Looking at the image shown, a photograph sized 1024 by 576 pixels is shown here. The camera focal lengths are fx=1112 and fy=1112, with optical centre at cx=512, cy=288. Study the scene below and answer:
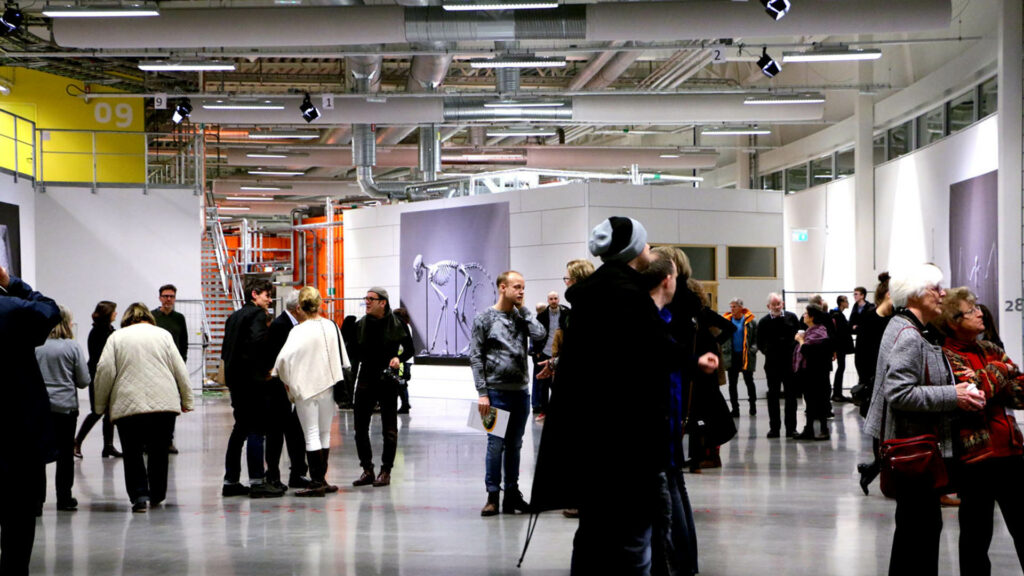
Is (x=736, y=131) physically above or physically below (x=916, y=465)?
above

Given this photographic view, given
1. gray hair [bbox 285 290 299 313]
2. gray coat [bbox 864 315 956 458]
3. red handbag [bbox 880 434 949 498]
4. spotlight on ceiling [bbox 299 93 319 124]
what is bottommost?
red handbag [bbox 880 434 949 498]

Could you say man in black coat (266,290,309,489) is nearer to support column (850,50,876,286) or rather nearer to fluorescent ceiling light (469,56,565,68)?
fluorescent ceiling light (469,56,565,68)

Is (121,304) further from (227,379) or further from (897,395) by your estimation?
(897,395)

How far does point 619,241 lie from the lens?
135 inches

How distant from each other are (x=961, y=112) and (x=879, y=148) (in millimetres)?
3682

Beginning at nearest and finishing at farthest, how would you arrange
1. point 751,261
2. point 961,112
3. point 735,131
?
1. point 961,112
2. point 751,261
3. point 735,131

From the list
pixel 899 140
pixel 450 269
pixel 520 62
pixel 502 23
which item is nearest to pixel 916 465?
pixel 502 23

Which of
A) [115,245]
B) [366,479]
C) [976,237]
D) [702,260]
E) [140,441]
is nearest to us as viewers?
[140,441]

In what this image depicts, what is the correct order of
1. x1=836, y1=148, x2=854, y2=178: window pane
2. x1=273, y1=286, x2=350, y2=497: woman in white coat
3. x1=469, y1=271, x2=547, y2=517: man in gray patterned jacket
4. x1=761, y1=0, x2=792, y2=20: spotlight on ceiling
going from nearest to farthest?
x1=469, y1=271, x2=547, y2=517: man in gray patterned jacket
x1=273, y1=286, x2=350, y2=497: woman in white coat
x1=761, y1=0, x2=792, y2=20: spotlight on ceiling
x1=836, y1=148, x2=854, y2=178: window pane

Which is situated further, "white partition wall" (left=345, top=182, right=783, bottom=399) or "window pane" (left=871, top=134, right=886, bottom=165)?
"window pane" (left=871, top=134, right=886, bottom=165)

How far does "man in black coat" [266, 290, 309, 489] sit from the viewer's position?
7508mm

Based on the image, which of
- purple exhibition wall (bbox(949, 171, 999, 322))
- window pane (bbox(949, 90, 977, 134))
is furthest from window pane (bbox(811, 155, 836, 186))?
purple exhibition wall (bbox(949, 171, 999, 322))

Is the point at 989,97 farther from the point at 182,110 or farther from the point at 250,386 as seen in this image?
the point at 182,110

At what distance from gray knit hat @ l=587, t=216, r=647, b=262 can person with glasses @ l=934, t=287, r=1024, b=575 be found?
4.76 ft
